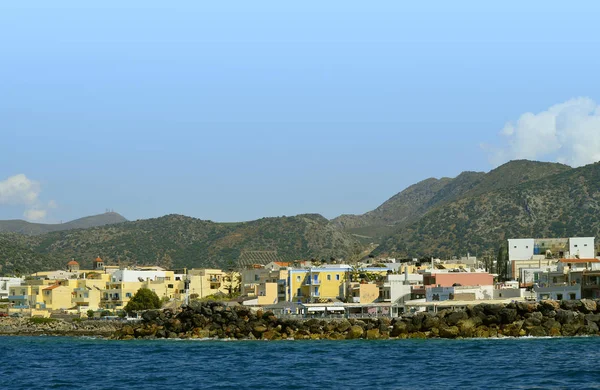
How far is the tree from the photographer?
11206 cm

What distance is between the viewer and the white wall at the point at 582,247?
120 m

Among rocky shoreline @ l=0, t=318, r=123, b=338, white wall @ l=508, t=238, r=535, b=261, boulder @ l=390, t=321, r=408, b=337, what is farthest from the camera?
white wall @ l=508, t=238, r=535, b=261

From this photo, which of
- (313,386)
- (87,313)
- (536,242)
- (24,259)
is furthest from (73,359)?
(24,259)

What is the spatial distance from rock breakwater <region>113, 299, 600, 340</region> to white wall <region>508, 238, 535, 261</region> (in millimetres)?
43127

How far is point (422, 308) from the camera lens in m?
92.5

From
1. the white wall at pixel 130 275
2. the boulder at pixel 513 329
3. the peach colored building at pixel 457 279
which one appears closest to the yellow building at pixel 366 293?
the peach colored building at pixel 457 279

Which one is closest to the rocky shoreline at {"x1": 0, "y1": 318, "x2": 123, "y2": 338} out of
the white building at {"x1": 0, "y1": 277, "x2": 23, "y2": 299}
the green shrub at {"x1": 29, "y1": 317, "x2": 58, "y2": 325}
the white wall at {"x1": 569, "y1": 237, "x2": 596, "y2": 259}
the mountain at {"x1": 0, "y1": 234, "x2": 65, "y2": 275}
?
the green shrub at {"x1": 29, "y1": 317, "x2": 58, "y2": 325}

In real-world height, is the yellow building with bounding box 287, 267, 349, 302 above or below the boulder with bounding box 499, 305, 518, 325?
above

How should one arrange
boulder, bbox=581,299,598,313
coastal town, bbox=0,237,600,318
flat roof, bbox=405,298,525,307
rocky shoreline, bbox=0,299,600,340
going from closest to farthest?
rocky shoreline, bbox=0,299,600,340 → boulder, bbox=581,299,598,313 → flat roof, bbox=405,298,525,307 → coastal town, bbox=0,237,600,318

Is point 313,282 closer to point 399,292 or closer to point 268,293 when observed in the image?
point 268,293

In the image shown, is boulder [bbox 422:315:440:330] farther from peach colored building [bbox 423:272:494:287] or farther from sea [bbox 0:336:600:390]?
peach colored building [bbox 423:272:494:287]

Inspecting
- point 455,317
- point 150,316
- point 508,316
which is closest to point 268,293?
point 150,316

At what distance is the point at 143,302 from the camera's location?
11231 cm

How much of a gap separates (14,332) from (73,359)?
42525 mm
